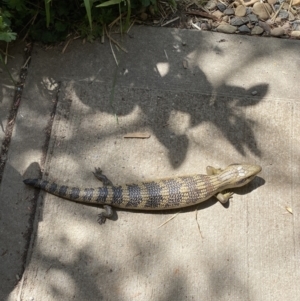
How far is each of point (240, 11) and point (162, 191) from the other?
2302 millimetres

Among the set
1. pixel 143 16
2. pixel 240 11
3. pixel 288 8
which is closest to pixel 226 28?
pixel 240 11

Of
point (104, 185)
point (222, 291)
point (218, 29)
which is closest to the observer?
point (222, 291)

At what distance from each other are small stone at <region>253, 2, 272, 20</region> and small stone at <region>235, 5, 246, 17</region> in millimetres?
122

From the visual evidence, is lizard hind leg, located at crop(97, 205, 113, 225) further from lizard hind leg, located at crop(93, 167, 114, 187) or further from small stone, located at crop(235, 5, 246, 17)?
small stone, located at crop(235, 5, 246, 17)

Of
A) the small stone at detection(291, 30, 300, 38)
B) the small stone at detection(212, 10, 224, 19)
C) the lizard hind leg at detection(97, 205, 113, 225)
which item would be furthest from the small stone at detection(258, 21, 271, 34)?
the lizard hind leg at detection(97, 205, 113, 225)

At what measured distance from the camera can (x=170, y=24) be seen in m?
4.82

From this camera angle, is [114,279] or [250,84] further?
[250,84]

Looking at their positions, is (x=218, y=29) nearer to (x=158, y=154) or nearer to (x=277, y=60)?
(x=277, y=60)

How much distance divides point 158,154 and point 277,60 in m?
1.65

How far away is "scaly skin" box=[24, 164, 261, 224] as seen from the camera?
3.97 meters

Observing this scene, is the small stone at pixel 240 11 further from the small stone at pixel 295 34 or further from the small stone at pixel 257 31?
the small stone at pixel 295 34

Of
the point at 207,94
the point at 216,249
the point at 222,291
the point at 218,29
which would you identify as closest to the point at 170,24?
the point at 218,29

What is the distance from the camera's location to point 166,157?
14.0 feet

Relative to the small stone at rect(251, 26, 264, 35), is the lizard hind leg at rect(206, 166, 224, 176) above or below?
below
